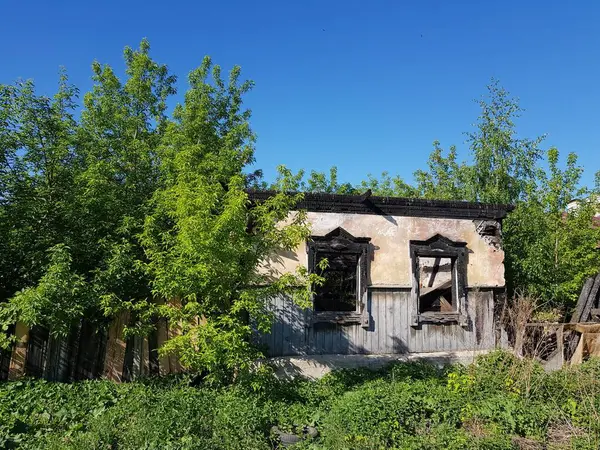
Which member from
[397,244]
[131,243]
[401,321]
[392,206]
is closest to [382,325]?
[401,321]

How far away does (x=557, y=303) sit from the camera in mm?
12094

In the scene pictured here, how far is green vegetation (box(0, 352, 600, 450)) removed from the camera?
561cm

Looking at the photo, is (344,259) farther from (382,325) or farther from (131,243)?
(131,243)

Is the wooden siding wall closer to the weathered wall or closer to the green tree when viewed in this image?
the weathered wall

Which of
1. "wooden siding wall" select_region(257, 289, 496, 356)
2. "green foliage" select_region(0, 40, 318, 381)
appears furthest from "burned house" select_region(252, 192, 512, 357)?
"green foliage" select_region(0, 40, 318, 381)

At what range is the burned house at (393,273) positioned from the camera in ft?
29.7

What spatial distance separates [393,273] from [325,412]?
3778 mm

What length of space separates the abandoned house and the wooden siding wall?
0.02 metres

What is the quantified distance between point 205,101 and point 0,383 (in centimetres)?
1082

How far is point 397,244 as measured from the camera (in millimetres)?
9797

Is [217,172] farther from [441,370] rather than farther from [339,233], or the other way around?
[441,370]

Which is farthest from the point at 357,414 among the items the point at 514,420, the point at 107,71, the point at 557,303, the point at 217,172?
the point at 107,71

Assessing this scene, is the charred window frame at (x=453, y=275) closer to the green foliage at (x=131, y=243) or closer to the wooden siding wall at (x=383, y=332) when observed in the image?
the wooden siding wall at (x=383, y=332)

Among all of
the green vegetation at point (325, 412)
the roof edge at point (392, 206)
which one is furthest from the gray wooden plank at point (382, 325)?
the roof edge at point (392, 206)
